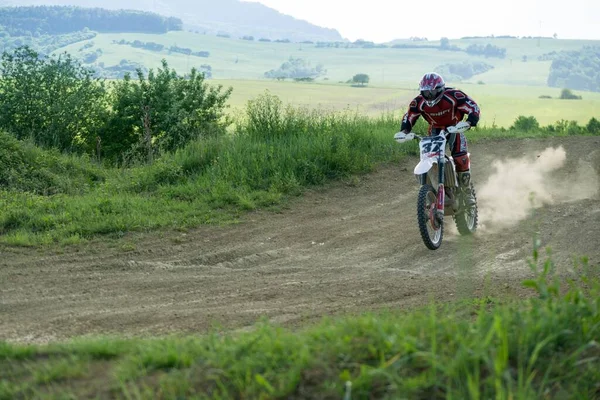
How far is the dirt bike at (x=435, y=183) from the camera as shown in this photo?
10.6m

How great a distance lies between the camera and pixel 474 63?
420ft

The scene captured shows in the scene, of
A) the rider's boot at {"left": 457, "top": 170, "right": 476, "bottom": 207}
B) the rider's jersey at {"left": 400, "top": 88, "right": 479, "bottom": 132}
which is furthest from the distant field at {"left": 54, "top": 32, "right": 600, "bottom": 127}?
the rider's jersey at {"left": 400, "top": 88, "right": 479, "bottom": 132}

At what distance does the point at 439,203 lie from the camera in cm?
1086

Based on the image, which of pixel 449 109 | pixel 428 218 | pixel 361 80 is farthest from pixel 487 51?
pixel 428 218

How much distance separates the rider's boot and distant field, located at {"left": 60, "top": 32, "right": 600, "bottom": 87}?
92.9m

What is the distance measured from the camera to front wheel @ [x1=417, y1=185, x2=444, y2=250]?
10547 mm

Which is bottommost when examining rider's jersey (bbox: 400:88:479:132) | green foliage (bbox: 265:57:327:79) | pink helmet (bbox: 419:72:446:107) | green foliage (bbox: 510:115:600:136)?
green foliage (bbox: 265:57:327:79)

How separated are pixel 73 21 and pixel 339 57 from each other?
51984 millimetres

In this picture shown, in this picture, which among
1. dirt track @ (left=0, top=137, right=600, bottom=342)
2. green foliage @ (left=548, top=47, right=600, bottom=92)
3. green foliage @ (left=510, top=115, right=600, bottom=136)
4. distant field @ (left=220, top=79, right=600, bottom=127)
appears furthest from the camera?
green foliage @ (left=548, top=47, right=600, bottom=92)

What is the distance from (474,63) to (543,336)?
128m

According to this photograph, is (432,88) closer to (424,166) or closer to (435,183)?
(424,166)

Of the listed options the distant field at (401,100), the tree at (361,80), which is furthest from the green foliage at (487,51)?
the distant field at (401,100)

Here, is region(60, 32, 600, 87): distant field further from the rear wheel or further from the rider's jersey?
the rider's jersey

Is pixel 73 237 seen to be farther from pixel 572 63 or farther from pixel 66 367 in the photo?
pixel 572 63
